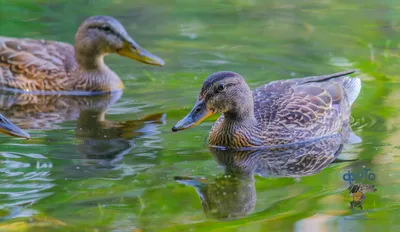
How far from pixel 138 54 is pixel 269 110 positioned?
2.92 metres

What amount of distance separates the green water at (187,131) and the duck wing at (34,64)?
0.39 meters

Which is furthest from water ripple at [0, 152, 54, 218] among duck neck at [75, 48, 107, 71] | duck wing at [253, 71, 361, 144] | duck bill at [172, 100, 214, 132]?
duck neck at [75, 48, 107, 71]

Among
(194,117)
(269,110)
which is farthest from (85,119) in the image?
(269,110)

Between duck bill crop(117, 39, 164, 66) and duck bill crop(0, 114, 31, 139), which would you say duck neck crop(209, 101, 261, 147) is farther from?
duck bill crop(117, 39, 164, 66)

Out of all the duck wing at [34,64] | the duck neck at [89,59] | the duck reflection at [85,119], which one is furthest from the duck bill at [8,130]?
the duck neck at [89,59]

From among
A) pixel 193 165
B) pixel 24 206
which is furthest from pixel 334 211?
pixel 24 206

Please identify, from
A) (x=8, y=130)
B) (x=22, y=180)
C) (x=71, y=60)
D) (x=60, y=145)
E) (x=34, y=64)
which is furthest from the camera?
(x=71, y=60)

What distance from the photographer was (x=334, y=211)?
271 inches

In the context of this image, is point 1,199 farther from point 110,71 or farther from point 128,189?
point 110,71

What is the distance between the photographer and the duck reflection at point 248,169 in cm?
706

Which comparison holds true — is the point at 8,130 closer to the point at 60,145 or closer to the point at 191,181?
the point at 60,145

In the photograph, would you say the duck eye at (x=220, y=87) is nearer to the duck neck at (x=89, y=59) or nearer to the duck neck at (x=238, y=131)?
the duck neck at (x=238, y=131)

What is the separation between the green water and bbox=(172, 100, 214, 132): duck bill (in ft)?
0.89

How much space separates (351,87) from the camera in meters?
10.1
